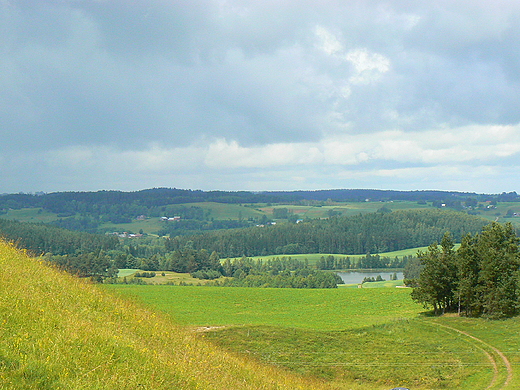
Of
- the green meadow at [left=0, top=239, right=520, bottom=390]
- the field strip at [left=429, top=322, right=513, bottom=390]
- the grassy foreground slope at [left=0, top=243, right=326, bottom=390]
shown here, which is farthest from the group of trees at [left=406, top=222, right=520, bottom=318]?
the grassy foreground slope at [left=0, top=243, right=326, bottom=390]

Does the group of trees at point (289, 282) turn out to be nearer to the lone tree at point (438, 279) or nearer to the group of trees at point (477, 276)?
the group of trees at point (477, 276)

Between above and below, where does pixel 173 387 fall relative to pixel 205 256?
above

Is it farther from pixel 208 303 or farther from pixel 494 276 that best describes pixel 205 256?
pixel 494 276

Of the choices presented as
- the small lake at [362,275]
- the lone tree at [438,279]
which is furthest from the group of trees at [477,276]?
the small lake at [362,275]

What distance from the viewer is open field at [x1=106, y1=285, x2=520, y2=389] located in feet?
91.3

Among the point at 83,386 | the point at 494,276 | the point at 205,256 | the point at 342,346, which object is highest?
the point at 83,386

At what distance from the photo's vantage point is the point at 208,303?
193 feet

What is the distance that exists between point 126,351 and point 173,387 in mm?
1617

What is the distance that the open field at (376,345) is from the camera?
2783cm

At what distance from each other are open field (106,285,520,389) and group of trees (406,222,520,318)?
2202 mm

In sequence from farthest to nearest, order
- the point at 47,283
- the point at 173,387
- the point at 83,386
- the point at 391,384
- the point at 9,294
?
the point at 391,384, the point at 47,283, the point at 9,294, the point at 173,387, the point at 83,386

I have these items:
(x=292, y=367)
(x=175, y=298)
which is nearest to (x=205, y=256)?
(x=175, y=298)

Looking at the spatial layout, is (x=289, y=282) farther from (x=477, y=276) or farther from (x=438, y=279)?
(x=477, y=276)

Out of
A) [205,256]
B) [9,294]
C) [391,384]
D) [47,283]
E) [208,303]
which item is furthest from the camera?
[205,256]
